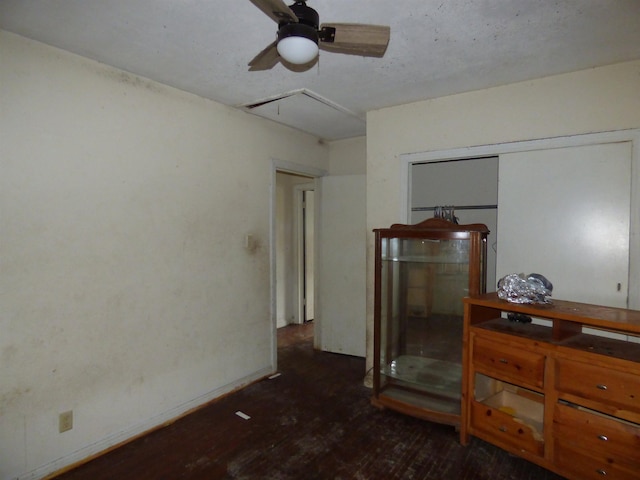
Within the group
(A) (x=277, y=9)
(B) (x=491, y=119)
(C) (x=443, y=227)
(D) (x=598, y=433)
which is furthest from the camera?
(B) (x=491, y=119)

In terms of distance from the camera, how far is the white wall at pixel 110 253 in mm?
1858

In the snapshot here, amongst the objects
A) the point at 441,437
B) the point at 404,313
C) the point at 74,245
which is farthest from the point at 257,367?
the point at 74,245

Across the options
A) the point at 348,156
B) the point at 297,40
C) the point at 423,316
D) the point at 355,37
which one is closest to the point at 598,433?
the point at 423,316

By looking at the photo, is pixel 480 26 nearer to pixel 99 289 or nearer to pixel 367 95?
pixel 367 95

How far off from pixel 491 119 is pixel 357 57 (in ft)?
3.82

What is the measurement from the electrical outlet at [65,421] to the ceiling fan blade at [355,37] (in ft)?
8.01

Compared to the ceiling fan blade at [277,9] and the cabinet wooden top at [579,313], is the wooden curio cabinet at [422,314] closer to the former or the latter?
the cabinet wooden top at [579,313]

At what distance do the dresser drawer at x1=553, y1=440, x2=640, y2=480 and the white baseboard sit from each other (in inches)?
91.6

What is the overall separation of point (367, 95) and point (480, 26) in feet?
3.45

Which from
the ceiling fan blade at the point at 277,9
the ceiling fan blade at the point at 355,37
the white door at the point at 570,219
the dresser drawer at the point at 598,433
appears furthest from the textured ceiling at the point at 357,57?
the dresser drawer at the point at 598,433

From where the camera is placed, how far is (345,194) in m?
3.87

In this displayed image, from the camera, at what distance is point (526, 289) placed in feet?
6.95

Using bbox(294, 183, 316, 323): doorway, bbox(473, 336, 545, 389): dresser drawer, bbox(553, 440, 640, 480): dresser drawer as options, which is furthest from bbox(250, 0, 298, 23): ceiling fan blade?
bbox(294, 183, 316, 323): doorway

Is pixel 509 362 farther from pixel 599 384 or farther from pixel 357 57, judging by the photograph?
pixel 357 57
